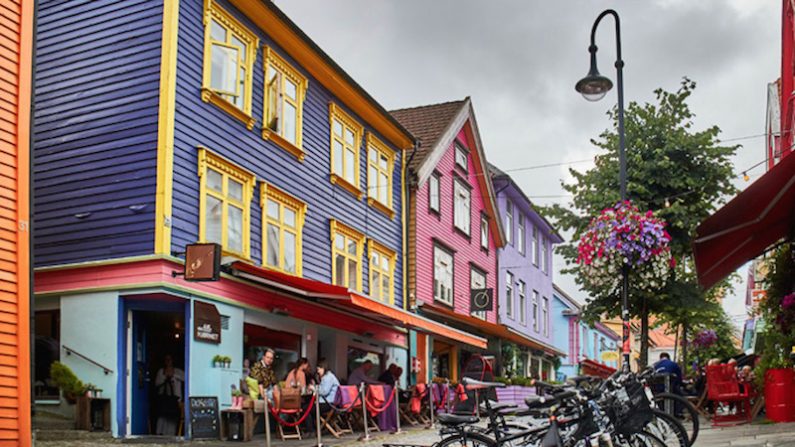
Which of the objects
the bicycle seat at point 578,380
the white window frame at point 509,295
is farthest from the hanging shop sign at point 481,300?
the bicycle seat at point 578,380

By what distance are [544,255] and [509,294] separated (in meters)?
7.07

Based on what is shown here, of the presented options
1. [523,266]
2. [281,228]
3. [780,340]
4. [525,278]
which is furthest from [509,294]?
[780,340]

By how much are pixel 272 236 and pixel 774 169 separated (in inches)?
394

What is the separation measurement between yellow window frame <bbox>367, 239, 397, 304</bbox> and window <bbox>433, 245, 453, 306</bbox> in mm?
2847

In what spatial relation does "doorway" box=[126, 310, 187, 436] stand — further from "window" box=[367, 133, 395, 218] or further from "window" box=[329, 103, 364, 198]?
"window" box=[367, 133, 395, 218]

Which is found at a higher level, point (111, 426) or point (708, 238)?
point (708, 238)

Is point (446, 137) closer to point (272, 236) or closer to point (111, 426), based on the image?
point (272, 236)

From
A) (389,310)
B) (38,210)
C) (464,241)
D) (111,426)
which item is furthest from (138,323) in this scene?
(464,241)

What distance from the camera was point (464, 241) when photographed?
31703mm

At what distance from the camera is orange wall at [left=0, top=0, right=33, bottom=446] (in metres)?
10.5

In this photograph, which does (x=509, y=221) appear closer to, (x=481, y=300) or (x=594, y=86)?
(x=481, y=300)

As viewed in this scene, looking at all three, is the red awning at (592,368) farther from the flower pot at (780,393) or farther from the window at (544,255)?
the flower pot at (780,393)

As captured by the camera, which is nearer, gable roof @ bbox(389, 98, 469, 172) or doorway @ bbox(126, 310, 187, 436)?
doorway @ bbox(126, 310, 187, 436)

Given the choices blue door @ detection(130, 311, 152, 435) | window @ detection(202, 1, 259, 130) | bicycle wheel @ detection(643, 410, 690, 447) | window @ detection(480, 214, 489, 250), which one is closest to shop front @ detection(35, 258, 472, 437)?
blue door @ detection(130, 311, 152, 435)
